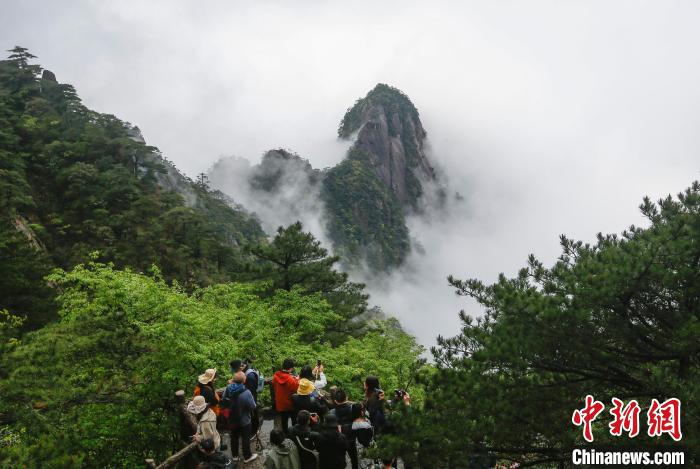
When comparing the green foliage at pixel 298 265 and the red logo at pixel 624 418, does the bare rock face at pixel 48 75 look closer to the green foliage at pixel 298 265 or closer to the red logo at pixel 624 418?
the green foliage at pixel 298 265

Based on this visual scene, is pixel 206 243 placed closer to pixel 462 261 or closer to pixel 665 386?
pixel 665 386

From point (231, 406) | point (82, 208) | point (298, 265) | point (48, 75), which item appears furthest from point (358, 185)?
point (231, 406)

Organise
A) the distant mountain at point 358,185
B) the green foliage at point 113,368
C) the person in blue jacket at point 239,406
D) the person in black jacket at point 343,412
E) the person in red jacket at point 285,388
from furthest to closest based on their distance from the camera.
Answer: the distant mountain at point 358,185, the person in red jacket at point 285,388, the green foliage at point 113,368, the person in blue jacket at point 239,406, the person in black jacket at point 343,412

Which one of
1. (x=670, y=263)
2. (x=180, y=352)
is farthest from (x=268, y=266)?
(x=670, y=263)

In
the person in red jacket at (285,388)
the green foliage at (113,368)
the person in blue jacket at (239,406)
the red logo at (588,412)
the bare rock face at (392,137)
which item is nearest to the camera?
A: the red logo at (588,412)

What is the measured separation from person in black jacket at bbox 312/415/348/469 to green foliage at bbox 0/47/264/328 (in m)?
14.8

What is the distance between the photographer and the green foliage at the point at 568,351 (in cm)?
635

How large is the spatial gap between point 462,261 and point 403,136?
58.2m

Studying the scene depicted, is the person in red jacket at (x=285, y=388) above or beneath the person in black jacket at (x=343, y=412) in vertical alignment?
above

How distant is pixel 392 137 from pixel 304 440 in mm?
111965

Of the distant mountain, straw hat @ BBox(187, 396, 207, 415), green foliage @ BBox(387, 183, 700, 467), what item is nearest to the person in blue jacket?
straw hat @ BBox(187, 396, 207, 415)

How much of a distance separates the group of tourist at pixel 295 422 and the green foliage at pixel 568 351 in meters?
0.99

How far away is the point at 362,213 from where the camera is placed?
101 m

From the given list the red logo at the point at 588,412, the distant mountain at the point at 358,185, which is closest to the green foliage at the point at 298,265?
the red logo at the point at 588,412
